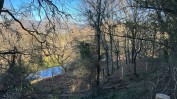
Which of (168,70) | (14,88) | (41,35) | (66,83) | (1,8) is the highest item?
(1,8)

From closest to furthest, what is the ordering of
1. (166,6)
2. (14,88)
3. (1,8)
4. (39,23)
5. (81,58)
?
(1,8) < (39,23) < (166,6) < (14,88) < (81,58)

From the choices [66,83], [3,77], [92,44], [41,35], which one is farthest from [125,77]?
[41,35]

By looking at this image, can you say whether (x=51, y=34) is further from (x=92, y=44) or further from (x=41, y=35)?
(x=92, y=44)

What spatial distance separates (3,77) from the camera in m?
14.9

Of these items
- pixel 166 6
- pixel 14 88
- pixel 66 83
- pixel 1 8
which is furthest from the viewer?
pixel 66 83

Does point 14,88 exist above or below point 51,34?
below

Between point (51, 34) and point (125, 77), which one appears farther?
point (125, 77)

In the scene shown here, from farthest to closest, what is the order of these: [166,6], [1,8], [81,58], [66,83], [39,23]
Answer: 1. [66,83]
2. [81,58]
3. [166,6]
4. [39,23]
5. [1,8]

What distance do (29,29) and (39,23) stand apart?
0.69 meters

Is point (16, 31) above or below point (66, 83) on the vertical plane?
above

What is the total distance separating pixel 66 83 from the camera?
38219mm

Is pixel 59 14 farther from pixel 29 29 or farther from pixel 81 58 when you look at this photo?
pixel 81 58

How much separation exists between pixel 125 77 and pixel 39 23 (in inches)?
941

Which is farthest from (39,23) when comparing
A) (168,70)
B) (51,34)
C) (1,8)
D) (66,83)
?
(66,83)
